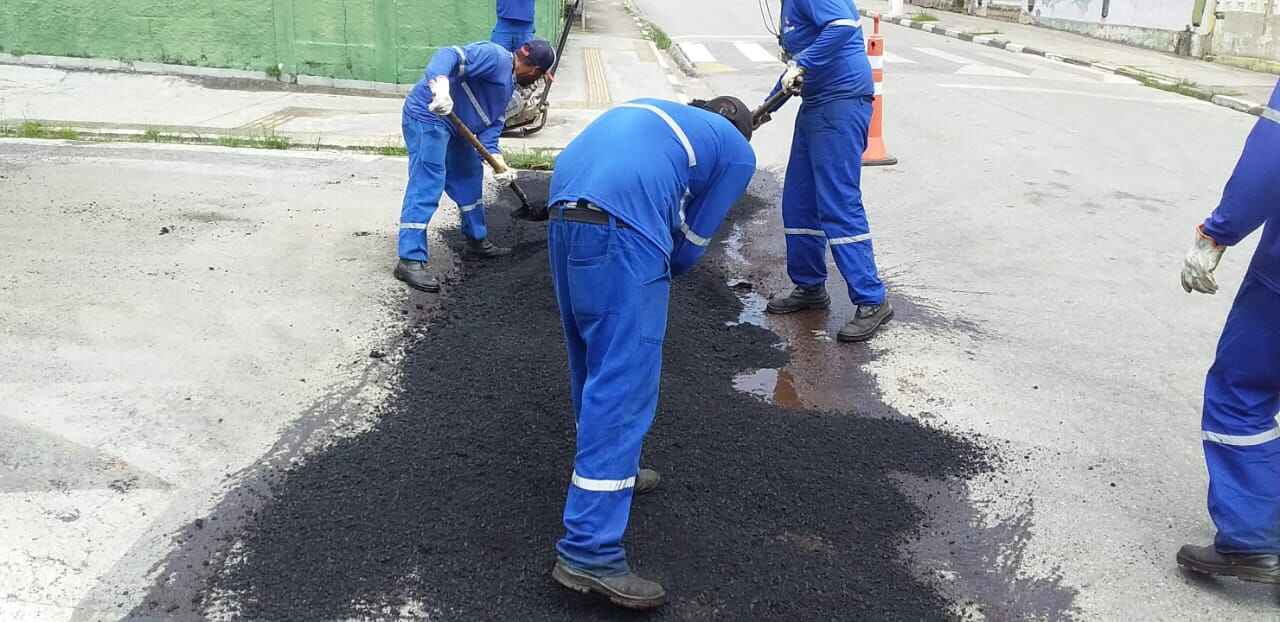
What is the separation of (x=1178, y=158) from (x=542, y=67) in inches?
260

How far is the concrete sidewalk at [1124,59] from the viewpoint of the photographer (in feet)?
43.0

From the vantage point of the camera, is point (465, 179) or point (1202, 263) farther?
point (465, 179)

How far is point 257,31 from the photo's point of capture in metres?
11.0

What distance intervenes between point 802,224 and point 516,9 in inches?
202

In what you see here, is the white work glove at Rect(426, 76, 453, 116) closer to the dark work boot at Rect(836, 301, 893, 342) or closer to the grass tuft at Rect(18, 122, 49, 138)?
the dark work boot at Rect(836, 301, 893, 342)

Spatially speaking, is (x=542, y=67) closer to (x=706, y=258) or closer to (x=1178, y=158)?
(x=706, y=258)

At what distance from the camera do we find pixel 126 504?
3.35 meters

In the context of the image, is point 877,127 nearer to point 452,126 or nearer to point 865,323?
point 865,323

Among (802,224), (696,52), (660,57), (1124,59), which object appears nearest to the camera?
(802,224)

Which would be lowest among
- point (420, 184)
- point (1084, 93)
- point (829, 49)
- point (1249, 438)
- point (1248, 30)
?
point (1249, 438)

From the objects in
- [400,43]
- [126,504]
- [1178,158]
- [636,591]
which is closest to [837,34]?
[636,591]

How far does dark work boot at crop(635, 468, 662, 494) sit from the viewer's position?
11.5 ft

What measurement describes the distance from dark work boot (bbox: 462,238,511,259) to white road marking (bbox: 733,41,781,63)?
1082cm

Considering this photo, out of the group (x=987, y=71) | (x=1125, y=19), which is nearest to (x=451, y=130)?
(x=987, y=71)
